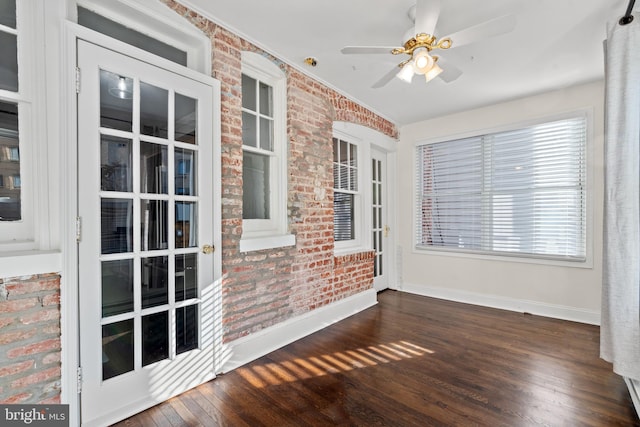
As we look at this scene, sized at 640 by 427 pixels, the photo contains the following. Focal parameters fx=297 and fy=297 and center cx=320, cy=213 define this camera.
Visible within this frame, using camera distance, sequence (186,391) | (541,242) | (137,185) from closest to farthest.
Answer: (137,185) < (186,391) < (541,242)

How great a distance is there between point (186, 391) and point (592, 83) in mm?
5231

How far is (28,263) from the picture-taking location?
157 cm

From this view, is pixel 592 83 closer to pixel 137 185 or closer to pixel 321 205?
pixel 321 205

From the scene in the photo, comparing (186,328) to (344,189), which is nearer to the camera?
(186,328)

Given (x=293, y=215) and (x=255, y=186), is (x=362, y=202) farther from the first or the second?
(x=255, y=186)

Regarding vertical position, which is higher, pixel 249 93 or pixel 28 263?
pixel 249 93

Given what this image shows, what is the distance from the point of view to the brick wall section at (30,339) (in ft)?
5.01

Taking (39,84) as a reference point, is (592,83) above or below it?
above

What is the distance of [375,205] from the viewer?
15.8 feet

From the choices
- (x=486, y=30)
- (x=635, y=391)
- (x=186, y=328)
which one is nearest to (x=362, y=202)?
(x=486, y=30)

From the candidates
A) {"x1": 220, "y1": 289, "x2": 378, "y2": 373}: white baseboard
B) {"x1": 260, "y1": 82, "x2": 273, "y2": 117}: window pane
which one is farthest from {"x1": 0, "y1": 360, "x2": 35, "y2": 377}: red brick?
{"x1": 260, "y1": 82, "x2": 273, "y2": 117}: window pane

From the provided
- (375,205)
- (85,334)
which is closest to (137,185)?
(85,334)

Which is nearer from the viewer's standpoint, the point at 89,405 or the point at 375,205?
the point at 89,405

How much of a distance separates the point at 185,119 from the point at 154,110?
22cm
